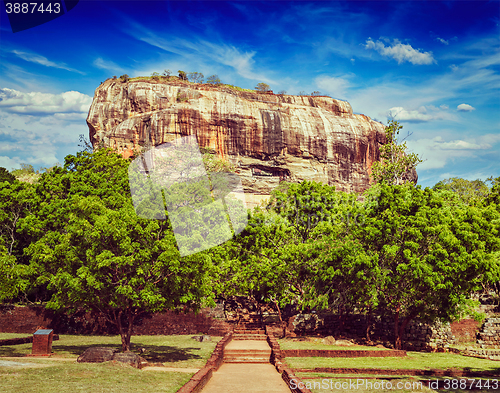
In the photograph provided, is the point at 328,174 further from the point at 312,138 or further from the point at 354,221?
the point at 354,221

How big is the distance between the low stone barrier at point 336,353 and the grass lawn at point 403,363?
325 millimetres

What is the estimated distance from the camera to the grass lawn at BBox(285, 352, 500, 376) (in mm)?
11773

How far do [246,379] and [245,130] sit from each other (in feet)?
136

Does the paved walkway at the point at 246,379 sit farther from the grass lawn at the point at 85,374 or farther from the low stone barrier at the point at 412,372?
the low stone barrier at the point at 412,372

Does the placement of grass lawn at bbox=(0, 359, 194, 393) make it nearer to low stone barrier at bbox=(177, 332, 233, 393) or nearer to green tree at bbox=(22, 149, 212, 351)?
low stone barrier at bbox=(177, 332, 233, 393)

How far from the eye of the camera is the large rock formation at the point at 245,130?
48562 mm

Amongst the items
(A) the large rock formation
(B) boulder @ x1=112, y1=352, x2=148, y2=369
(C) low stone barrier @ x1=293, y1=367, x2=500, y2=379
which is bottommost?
(C) low stone barrier @ x1=293, y1=367, x2=500, y2=379

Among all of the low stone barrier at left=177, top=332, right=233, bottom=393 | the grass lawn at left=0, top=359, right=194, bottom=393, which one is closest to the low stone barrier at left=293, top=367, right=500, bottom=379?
the low stone barrier at left=177, top=332, right=233, bottom=393

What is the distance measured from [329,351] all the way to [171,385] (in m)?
6.90

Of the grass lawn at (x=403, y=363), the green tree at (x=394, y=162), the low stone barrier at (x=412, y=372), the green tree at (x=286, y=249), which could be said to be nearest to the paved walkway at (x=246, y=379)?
the grass lawn at (x=403, y=363)

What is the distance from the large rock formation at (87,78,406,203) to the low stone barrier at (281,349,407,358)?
36.0 metres

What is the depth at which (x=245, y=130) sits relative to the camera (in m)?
50.1

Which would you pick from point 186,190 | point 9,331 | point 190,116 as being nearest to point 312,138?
point 190,116

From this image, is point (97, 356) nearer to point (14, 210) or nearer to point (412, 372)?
A: point (412, 372)
